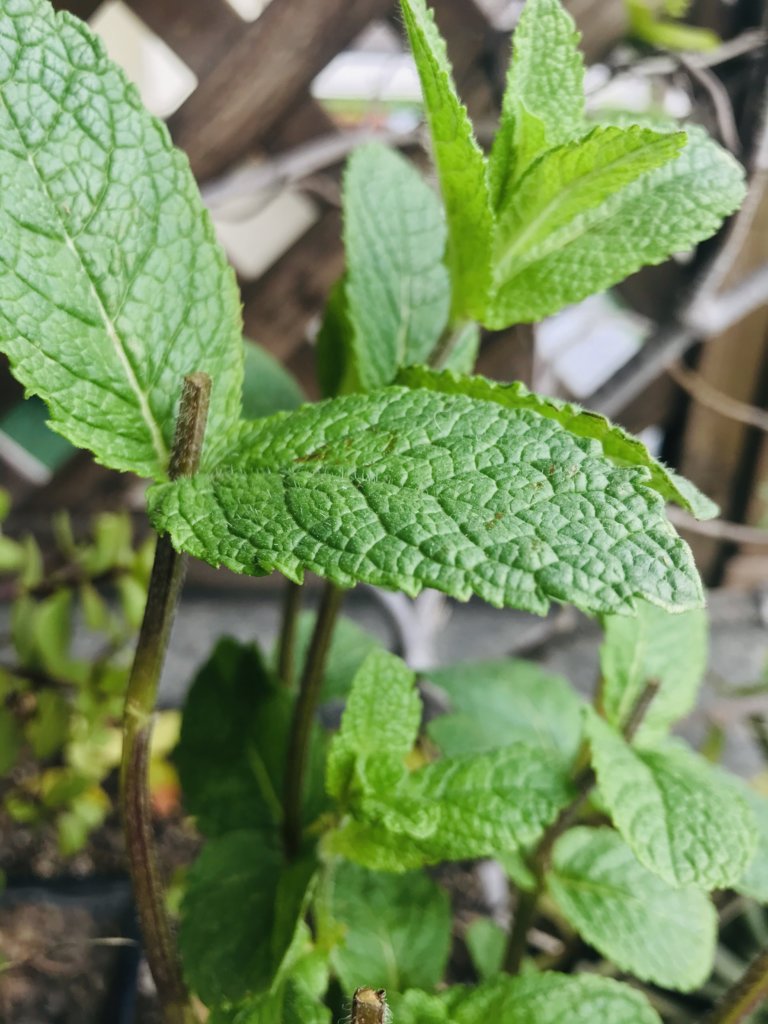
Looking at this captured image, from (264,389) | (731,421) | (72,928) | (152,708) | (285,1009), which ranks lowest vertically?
(72,928)

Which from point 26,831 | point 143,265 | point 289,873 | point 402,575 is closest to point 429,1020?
point 289,873

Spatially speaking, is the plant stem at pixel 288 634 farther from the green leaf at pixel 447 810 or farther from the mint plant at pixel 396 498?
the green leaf at pixel 447 810

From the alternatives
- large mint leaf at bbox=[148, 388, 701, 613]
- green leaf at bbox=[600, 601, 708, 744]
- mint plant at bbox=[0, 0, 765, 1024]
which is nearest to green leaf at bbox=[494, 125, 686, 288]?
mint plant at bbox=[0, 0, 765, 1024]

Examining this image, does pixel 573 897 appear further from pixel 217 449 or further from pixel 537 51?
pixel 537 51

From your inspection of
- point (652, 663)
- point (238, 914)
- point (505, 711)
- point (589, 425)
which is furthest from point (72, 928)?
point (589, 425)

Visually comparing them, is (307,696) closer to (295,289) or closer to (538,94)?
(538,94)

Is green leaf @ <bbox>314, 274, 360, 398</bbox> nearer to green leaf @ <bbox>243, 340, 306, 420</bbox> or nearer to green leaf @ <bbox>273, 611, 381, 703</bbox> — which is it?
green leaf @ <bbox>243, 340, 306, 420</bbox>

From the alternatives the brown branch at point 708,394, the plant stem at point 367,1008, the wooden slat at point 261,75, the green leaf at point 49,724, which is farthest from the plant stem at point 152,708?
the brown branch at point 708,394
